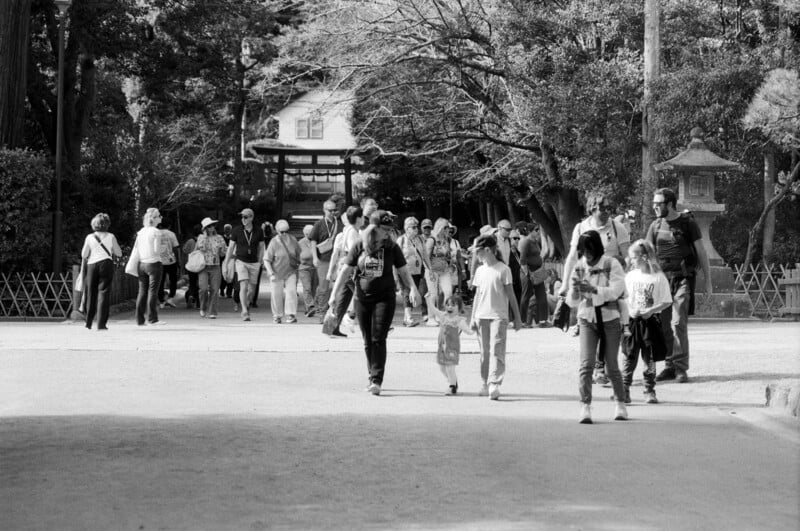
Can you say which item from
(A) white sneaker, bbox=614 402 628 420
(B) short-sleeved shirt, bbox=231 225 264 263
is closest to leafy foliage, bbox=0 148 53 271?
(B) short-sleeved shirt, bbox=231 225 264 263

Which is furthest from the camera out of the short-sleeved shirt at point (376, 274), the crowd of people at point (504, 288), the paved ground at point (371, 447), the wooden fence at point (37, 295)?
the wooden fence at point (37, 295)

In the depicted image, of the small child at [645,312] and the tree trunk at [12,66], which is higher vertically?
the tree trunk at [12,66]

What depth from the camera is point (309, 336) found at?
1736 cm

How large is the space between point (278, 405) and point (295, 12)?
37597mm

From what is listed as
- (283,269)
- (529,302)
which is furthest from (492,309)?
(283,269)

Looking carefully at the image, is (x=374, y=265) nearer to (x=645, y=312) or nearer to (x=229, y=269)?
(x=645, y=312)

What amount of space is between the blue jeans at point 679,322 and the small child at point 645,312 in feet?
3.11

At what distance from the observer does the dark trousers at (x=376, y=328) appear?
37.7 feet

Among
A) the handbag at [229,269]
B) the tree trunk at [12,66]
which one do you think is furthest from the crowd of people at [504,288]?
the tree trunk at [12,66]

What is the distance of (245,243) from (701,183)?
8.38m

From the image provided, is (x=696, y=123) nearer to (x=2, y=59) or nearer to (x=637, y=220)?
(x=637, y=220)

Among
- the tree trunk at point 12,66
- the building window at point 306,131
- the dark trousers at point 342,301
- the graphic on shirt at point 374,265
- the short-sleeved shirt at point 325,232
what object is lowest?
the dark trousers at point 342,301

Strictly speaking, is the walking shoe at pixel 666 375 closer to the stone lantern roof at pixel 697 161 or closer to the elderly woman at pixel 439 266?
the elderly woman at pixel 439 266

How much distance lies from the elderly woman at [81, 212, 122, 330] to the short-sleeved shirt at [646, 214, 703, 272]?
29.2 feet
